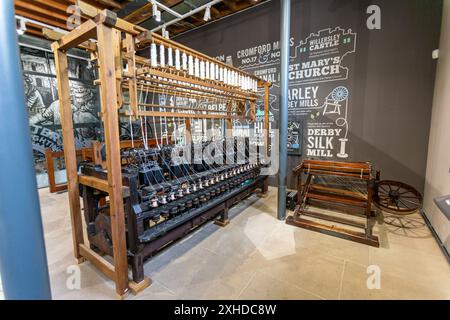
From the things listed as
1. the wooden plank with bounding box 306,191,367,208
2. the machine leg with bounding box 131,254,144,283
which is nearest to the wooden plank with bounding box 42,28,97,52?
the machine leg with bounding box 131,254,144,283

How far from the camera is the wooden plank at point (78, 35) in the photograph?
1526mm

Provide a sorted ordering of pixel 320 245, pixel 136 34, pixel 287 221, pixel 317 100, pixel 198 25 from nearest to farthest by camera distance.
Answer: pixel 136 34
pixel 320 245
pixel 287 221
pixel 317 100
pixel 198 25

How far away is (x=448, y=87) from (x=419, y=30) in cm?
113

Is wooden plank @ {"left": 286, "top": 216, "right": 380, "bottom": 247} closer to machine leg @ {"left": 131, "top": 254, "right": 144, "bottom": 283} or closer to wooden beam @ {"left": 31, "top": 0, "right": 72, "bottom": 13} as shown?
machine leg @ {"left": 131, "top": 254, "right": 144, "bottom": 283}

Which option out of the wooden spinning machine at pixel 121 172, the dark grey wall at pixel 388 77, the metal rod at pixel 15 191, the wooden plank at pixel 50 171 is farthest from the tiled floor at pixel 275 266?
the wooden plank at pixel 50 171

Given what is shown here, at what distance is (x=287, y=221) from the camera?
2896mm

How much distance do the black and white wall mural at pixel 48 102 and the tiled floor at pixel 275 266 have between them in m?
3.58

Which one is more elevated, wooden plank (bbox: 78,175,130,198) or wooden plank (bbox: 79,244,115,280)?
wooden plank (bbox: 78,175,130,198)

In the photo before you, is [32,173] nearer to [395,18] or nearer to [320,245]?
[320,245]

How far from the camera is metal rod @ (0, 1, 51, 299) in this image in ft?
2.63

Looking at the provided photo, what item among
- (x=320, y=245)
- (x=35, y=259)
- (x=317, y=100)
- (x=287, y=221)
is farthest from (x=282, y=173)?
(x=35, y=259)

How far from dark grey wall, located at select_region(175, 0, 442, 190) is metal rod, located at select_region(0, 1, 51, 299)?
4016mm
